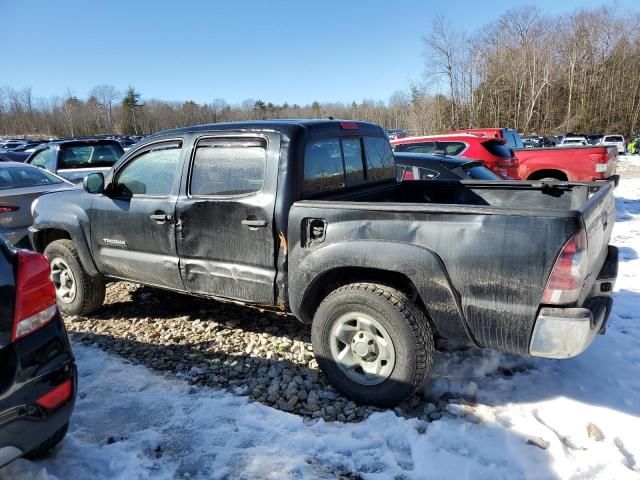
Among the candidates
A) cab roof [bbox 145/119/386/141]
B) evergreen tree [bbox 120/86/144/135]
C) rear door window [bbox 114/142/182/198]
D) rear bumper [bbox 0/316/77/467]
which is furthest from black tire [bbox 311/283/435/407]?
evergreen tree [bbox 120/86/144/135]

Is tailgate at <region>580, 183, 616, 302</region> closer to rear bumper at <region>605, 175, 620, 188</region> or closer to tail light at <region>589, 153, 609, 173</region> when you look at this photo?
rear bumper at <region>605, 175, 620, 188</region>

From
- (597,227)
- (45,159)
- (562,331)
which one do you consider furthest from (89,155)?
(562,331)

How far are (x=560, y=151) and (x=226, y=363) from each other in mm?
9169

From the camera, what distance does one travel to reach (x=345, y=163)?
12.7ft

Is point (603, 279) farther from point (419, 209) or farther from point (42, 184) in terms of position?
point (42, 184)

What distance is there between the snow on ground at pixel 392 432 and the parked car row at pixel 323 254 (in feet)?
1.15

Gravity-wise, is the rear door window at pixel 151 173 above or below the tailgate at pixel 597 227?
above

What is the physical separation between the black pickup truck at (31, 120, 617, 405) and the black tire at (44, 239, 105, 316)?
0.02 metres

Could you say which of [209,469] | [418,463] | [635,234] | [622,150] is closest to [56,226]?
[209,469]

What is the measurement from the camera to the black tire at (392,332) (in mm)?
2898

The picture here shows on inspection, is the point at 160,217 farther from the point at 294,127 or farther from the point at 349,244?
the point at 349,244

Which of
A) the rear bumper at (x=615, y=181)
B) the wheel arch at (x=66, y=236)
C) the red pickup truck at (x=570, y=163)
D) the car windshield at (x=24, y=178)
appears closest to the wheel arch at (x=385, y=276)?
the rear bumper at (x=615, y=181)

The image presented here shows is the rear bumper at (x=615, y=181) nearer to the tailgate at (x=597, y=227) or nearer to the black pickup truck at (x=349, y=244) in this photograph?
the black pickup truck at (x=349, y=244)

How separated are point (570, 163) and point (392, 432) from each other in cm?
899
